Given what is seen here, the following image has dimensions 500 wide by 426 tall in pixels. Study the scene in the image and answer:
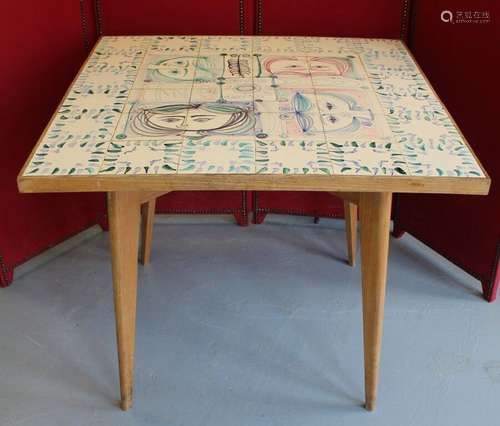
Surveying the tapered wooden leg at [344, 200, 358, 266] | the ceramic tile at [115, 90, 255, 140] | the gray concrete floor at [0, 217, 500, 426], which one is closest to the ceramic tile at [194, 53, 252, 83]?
the ceramic tile at [115, 90, 255, 140]

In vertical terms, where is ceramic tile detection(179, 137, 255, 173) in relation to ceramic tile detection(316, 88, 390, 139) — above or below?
below

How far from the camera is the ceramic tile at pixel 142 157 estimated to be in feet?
4.76

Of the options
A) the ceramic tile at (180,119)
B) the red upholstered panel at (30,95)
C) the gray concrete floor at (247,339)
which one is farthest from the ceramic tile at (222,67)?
the gray concrete floor at (247,339)

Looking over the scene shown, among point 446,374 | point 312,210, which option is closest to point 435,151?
point 446,374

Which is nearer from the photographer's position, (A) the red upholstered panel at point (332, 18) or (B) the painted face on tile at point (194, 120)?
(B) the painted face on tile at point (194, 120)

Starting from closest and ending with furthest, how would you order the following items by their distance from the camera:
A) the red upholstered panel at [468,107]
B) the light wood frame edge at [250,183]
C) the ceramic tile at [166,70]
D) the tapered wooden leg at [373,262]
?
the light wood frame edge at [250,183] < the tapered wooden leg at [373,262] < the ceramic tile at [166,70] < the red upholstered panel at [468,107]

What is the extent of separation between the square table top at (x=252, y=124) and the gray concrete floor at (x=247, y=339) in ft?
2.38

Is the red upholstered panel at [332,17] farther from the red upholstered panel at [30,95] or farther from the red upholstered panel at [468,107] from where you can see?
the red upholstered panel at [30,95]

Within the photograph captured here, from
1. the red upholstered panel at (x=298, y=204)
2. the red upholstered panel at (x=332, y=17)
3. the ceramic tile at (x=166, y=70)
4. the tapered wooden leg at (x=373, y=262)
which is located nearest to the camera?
A: the tapered wooden leg at (x=373, y=262)

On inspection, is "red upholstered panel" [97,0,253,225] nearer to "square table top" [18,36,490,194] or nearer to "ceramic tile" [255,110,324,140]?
"square table top" [18,36,490,194]

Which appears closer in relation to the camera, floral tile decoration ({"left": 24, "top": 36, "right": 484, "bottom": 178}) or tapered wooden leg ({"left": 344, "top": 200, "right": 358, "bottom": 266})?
floral tile decoration ({"left": 24, "top": 36, "right": 484, "bottom": 178})

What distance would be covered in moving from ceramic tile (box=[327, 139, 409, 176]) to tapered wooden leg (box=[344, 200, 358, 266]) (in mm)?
802

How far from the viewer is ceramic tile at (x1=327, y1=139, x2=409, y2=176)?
146 centimetres

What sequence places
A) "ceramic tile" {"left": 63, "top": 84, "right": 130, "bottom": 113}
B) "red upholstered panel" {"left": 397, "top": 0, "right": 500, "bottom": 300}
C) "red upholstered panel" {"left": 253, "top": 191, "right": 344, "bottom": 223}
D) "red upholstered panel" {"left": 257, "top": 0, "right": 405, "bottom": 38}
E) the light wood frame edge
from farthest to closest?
"red upholstered panel" {"left": 253, "top": 191, "right": 344, "bottom": 223} < "red upholstered panel" {"left": 257, "top": 0, "right": 405, "bottom": 38} < "red upholstered panel" {"left": 397, "top": 0, "right": 500, "bottom": 300} < "ceramic tile" {"left": 63, "top": 84, "right": 130, "bottom": 113} < the light wood frame edge
